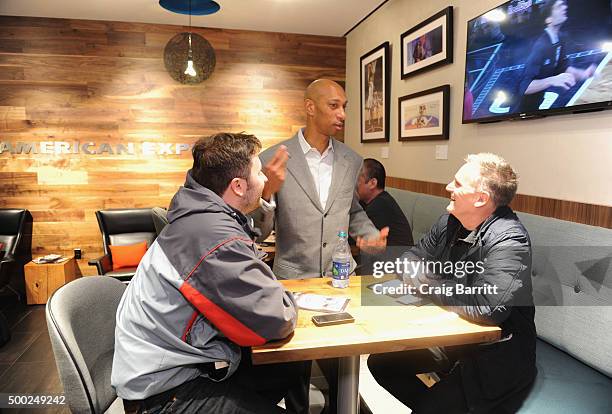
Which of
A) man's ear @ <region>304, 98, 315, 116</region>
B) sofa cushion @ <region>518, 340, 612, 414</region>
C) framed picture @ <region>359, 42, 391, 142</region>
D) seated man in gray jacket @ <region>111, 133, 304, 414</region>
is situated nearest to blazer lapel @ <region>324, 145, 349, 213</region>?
man's ear @ <region>304, 98, 315, 116</region>

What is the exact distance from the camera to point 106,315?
166cm

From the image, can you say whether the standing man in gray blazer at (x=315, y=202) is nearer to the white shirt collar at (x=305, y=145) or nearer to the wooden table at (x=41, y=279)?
the white shirt collar at (x=305, y=145)

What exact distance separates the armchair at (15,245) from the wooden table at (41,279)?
163mm

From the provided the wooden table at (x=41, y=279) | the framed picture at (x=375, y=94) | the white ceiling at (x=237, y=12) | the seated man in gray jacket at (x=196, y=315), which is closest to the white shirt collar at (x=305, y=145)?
the seated man in gray jacket at (x=196, y=315)

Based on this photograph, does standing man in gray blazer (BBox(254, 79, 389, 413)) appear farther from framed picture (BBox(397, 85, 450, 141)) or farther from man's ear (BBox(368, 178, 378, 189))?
framed picture (BBox(397, 85, 450, 141))

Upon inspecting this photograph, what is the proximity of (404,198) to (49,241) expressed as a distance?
13.1ft

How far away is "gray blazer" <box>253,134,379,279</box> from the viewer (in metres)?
2.19

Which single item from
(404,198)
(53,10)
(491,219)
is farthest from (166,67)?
(491,219)

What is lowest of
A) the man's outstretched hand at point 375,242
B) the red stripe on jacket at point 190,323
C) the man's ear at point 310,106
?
the red stripe on jacket at point 190,323

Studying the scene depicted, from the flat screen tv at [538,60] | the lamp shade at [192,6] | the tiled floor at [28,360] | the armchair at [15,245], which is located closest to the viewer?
the flat screen tv at [538,60]

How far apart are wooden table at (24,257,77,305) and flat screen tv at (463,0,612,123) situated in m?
4.23

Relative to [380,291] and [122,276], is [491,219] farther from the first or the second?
[122,276]

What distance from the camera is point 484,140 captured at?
9.17 feet

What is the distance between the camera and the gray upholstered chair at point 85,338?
1349 mm
